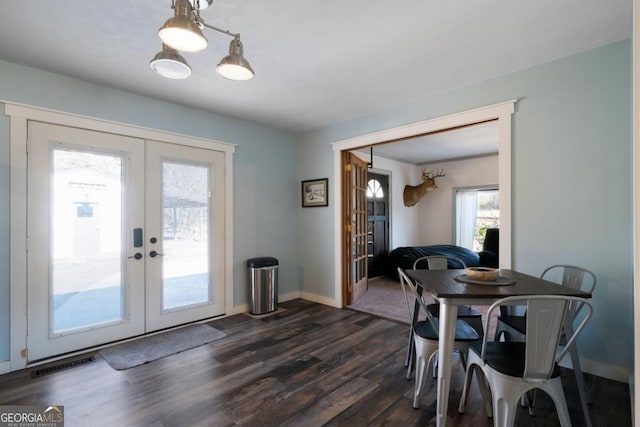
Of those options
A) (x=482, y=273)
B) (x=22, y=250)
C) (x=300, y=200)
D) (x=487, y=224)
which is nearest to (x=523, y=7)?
(x=482, y=273)

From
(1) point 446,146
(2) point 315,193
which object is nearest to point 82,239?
(2) point 315,193

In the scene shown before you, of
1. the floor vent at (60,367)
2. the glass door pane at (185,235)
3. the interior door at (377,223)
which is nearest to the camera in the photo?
the floor vent at (60,367)

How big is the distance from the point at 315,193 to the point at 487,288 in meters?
2.93

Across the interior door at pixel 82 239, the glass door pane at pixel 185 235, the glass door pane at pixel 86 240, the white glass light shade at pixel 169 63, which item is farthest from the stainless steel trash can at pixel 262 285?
the white glass light shade at pixel 169 63

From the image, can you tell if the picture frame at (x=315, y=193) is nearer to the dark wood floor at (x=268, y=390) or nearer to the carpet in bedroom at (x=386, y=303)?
the carpet in bedroom at (x=386, y=303)

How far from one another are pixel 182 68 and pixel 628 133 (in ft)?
10.1

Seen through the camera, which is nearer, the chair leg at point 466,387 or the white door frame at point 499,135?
the chair leg at point 466,387

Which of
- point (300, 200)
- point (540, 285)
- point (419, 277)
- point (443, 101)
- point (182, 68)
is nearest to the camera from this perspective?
point (182, 68)

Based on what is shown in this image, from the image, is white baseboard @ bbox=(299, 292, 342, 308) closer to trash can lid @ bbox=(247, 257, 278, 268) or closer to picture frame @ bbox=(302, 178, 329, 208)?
trash can lid @ bbox=(247, 257, 278, 268)

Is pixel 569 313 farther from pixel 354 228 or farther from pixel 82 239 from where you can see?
pixel 82 239

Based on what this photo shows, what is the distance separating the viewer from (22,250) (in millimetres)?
2564

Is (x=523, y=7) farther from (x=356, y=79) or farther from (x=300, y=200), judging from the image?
(x=300, y=200)

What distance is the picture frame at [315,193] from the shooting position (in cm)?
431

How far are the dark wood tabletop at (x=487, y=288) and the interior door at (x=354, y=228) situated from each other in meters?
2.00
